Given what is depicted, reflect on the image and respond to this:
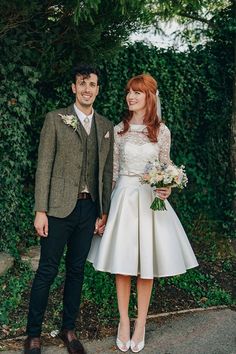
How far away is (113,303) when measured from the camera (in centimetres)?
461

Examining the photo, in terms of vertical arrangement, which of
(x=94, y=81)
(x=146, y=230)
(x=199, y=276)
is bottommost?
(x=199, y=276)

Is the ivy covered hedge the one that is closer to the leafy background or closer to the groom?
the leafy background

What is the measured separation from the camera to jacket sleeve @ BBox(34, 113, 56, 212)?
3535mm

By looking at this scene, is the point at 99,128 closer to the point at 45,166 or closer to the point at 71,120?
the point at 71,120

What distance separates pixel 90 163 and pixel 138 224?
25.0 inches

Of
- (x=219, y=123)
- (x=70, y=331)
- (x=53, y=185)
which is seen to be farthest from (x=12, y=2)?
(x=219, y=123)

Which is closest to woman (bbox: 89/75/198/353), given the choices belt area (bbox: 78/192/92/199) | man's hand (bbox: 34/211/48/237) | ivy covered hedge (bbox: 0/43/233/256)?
belt area (bbox: 78/192/92/199)

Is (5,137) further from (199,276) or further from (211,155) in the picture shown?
(211,155)

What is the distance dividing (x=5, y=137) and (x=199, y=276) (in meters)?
2.61

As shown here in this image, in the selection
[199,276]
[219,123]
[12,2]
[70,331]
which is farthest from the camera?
[219,123]

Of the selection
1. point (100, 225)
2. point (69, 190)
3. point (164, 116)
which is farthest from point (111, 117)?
point (69, 190)

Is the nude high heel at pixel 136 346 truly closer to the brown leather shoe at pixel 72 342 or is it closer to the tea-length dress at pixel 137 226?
Answer: the brown leather shoe at pixel 72 342

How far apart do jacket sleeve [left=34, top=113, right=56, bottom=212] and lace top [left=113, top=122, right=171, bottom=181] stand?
66cm

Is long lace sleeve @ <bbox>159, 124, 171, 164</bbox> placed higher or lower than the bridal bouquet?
higher
